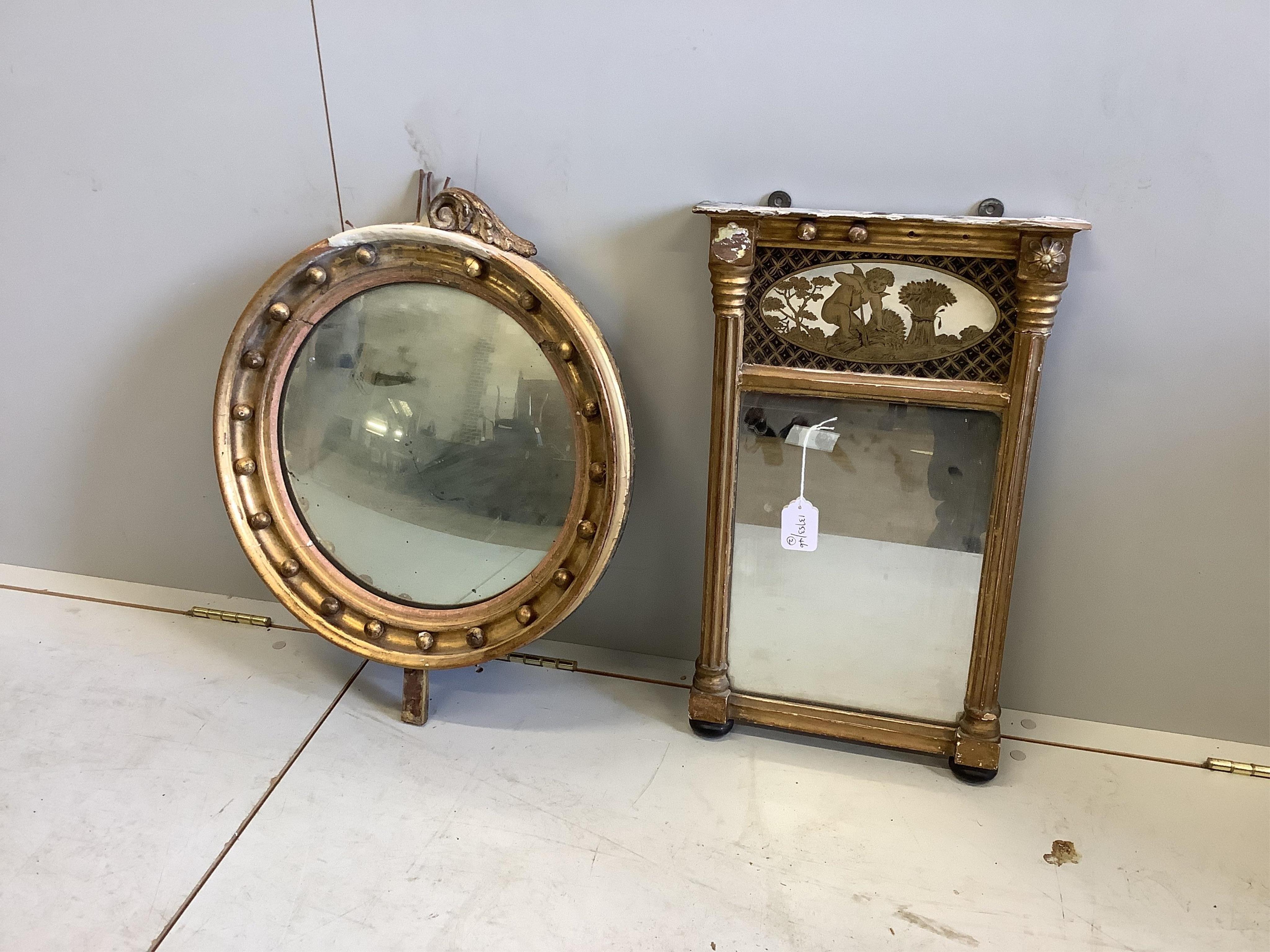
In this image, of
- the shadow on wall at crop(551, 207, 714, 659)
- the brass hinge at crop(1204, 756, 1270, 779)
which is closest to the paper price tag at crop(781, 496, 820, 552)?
the shadow on wall at crop(551, 207, 714, 659)

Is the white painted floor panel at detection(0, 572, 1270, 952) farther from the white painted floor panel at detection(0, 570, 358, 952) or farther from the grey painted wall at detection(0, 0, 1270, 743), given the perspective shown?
the grey painted wall at detection(0, 0, 1270, 743)

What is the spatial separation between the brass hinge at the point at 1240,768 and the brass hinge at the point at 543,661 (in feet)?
3.02

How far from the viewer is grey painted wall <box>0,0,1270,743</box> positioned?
110 cm

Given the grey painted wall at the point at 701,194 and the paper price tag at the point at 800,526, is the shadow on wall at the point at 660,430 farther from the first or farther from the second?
the paper price tag at the point at 800,526

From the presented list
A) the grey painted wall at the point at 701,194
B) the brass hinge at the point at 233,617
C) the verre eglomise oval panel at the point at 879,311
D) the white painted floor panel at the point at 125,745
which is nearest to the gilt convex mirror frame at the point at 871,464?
the verre eglomise oval panel at the point at 879,311

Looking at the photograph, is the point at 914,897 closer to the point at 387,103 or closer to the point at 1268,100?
the point at 1268,100

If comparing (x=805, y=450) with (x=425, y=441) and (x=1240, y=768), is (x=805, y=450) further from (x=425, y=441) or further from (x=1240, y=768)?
(x=1240, y=768)

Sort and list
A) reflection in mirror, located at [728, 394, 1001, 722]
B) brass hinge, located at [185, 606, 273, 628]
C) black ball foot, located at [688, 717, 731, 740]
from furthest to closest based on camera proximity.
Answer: brass hinge, located at [185, 606, 273, 628]
black ball foot, located at [688, 717, 731, 740]
reflection in mirror, located at [728, 394, 1001, 722]

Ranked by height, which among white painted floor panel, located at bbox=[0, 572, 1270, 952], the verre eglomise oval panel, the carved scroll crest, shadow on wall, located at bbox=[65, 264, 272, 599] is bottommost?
white painted floor panel, located at bbox=[0, 572, 1270, 952]

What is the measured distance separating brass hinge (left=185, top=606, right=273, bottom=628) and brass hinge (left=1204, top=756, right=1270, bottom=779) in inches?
57.9

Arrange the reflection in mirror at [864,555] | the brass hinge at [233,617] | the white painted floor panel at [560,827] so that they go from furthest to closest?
the brass hinge at [233,617], the reflection in mirror at [864,555], the white painted floor panel at [560,827]

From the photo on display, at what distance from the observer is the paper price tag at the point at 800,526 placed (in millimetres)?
1237

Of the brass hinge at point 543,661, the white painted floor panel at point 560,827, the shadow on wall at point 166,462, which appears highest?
the shadow on wall at point 166,462

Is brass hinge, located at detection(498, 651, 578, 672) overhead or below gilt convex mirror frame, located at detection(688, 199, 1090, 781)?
below
